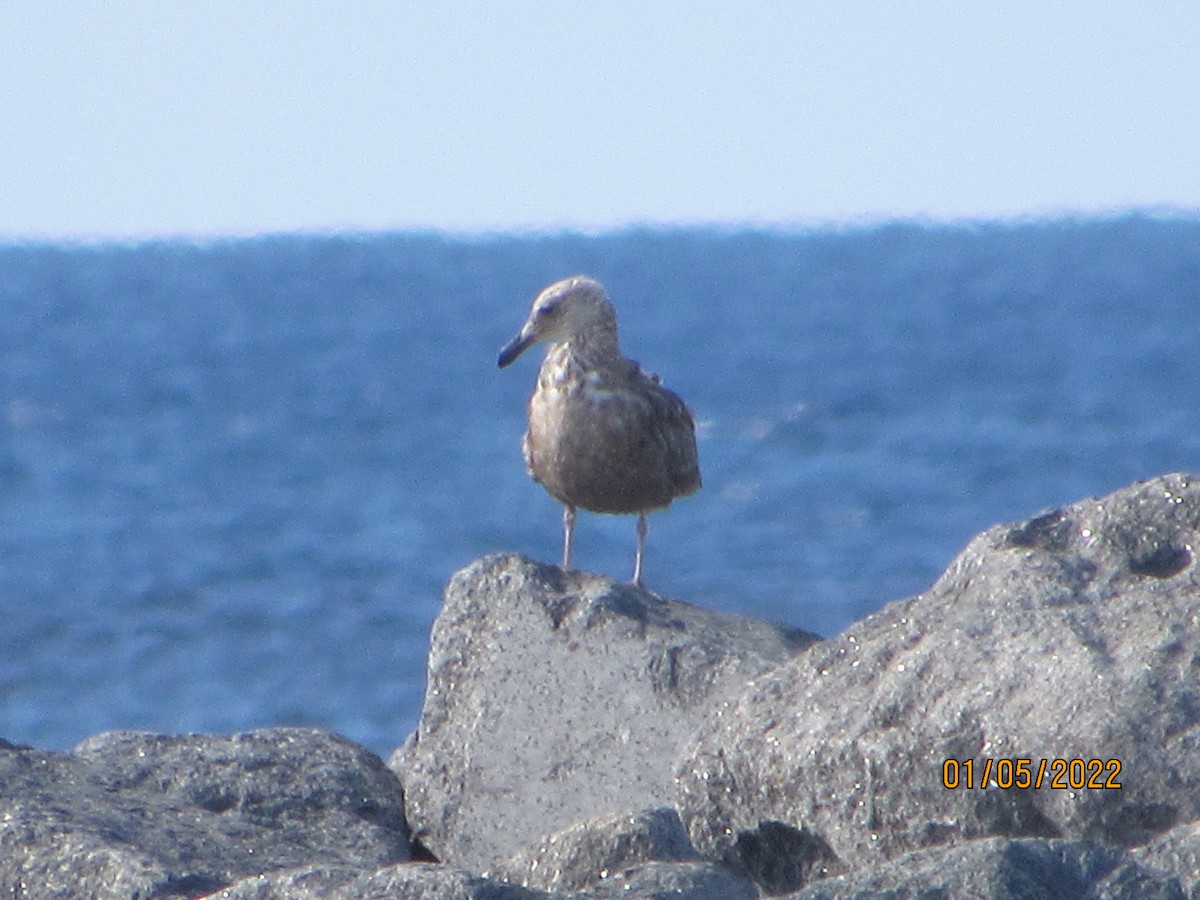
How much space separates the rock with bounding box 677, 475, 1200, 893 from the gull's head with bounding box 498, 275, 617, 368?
3249 millimetres

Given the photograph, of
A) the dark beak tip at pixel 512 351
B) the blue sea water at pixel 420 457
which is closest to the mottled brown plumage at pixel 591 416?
the dark beak tip at pixel 512 351

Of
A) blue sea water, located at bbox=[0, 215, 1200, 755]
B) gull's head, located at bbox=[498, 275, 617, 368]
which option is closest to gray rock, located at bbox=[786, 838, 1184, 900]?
gull's head, located at bbox=[498, 275, 617, 368]

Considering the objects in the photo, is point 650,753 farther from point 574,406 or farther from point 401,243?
point 401,243

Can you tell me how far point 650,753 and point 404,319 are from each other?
163ft

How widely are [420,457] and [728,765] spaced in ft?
87.2

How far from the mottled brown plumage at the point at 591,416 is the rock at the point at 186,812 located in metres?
2.09

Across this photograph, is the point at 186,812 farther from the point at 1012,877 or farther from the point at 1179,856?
the point at 1179,856

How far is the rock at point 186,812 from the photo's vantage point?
5043mm

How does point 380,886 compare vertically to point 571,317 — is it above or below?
below

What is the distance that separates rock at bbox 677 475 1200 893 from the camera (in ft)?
15.4

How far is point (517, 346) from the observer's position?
8664 millimetres

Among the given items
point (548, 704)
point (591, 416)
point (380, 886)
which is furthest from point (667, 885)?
point (591, 416)

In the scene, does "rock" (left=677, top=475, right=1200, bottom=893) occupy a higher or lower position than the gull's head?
lower
